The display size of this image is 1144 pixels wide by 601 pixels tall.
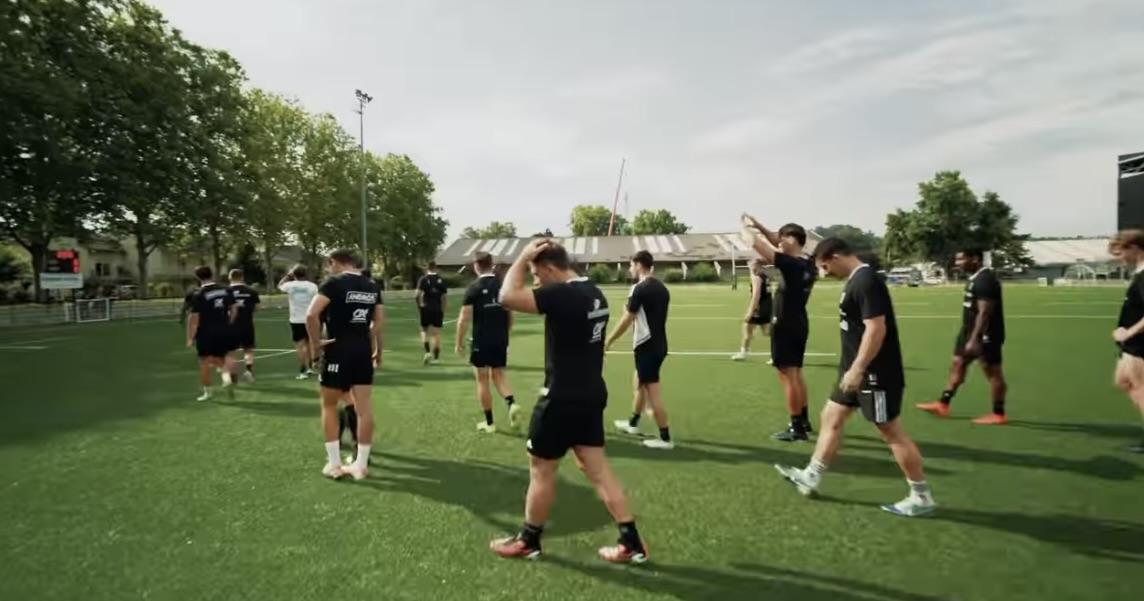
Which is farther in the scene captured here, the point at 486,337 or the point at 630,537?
the point at 486,337

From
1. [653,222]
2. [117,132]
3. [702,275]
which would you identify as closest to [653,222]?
[653,222]

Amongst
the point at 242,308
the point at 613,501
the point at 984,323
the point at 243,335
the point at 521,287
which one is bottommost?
the point at 613,501

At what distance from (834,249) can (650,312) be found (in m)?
2.33

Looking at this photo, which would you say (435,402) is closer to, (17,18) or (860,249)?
(860,249)

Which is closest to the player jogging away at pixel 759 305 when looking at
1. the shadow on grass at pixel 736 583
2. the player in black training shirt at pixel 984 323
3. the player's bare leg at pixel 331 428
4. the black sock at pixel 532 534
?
the player in black training shirt at pixel 984 323

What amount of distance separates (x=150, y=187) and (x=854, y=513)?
106 ft

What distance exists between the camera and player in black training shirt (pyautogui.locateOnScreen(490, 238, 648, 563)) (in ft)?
13.3

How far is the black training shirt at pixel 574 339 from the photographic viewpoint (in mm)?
4051

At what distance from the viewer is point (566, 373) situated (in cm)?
413

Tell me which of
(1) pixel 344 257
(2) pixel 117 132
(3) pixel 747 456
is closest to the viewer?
(1) pixel 344 257

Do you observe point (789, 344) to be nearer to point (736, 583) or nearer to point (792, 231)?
point (792, 231)

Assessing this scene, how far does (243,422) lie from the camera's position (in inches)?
Result: 348

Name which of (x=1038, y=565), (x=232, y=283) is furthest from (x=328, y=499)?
(x=232, y=283)

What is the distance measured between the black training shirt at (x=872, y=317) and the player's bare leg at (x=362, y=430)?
437cm
